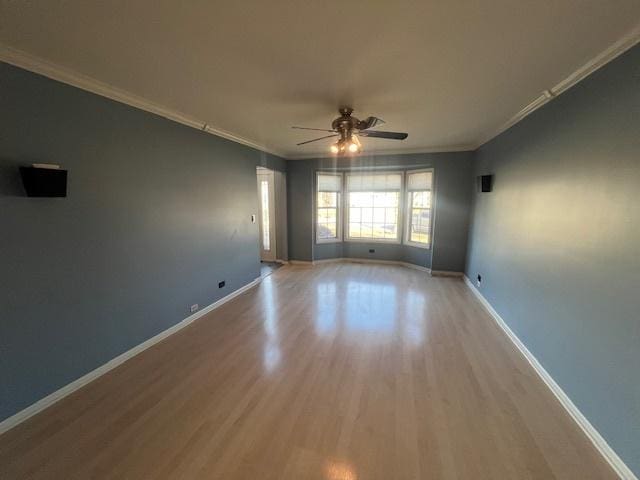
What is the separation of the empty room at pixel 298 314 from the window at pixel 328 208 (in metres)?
2.65

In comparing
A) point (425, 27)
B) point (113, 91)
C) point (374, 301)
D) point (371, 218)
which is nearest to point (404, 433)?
point (374, 301)

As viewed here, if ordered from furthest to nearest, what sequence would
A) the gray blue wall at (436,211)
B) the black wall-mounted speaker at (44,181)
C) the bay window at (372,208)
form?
1. the bay window at (372,208)
2. the gray blue wall at (436,211)
3. the black wall-mounted speaker at (44,181)

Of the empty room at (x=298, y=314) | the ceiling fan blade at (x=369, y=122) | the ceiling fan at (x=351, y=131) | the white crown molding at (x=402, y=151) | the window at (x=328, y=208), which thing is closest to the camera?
the empty room at (x=298, y=314)

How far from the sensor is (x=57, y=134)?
188 centimetres

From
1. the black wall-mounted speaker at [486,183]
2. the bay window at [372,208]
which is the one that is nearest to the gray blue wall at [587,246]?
the black wall-mounted speaker at [486,183]

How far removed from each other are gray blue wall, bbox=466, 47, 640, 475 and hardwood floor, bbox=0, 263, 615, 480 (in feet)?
1.05

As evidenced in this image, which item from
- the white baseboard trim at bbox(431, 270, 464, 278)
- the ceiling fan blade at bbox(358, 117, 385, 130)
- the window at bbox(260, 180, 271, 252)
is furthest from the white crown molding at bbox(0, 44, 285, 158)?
the white baseboard trim at bbox(431, 270, 464, 278)

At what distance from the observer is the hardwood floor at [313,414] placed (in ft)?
4.84

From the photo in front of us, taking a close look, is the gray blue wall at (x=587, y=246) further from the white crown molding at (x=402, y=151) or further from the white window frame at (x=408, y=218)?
the white window frame at (x=408, y=218)

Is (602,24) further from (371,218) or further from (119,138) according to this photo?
(371,218)

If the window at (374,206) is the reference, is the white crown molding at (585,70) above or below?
above

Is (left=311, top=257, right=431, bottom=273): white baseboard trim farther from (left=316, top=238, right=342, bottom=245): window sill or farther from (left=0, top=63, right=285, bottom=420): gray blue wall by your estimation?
(left=0, top=63, right=285, bottom=420): gray blue wall

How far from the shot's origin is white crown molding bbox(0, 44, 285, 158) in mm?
1642

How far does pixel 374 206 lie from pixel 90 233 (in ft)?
16.4
